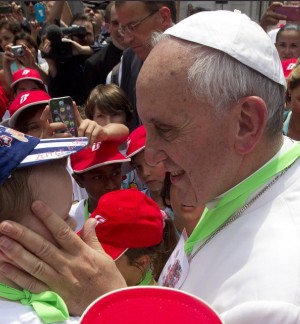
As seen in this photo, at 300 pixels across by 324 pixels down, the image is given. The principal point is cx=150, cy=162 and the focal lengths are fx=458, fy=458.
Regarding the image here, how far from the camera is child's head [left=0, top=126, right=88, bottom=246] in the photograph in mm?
1152

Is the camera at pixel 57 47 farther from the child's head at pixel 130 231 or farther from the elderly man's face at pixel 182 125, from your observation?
the elderly man's face at pixel 182 125

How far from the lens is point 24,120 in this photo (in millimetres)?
3057

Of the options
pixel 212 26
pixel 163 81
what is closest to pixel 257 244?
pixel 163 81

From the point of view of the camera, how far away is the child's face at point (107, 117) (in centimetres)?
314

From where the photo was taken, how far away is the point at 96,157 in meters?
2.65

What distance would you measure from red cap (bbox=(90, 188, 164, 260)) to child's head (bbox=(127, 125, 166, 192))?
0.72 metres

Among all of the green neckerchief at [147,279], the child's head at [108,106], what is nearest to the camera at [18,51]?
the child's head at [108,106]

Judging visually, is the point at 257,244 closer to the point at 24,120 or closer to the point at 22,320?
the point at 22,320

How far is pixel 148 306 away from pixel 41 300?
16.4 inches

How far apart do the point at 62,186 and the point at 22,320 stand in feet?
1.18

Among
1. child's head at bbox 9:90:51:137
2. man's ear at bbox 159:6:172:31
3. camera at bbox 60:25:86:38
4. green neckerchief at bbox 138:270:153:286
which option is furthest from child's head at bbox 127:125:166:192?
camera at bbox 60:25:86:38

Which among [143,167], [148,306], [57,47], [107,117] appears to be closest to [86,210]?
[143,167]

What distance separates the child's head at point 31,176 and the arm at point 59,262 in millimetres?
33

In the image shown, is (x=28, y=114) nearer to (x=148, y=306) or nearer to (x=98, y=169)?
(x=98, y=169)
